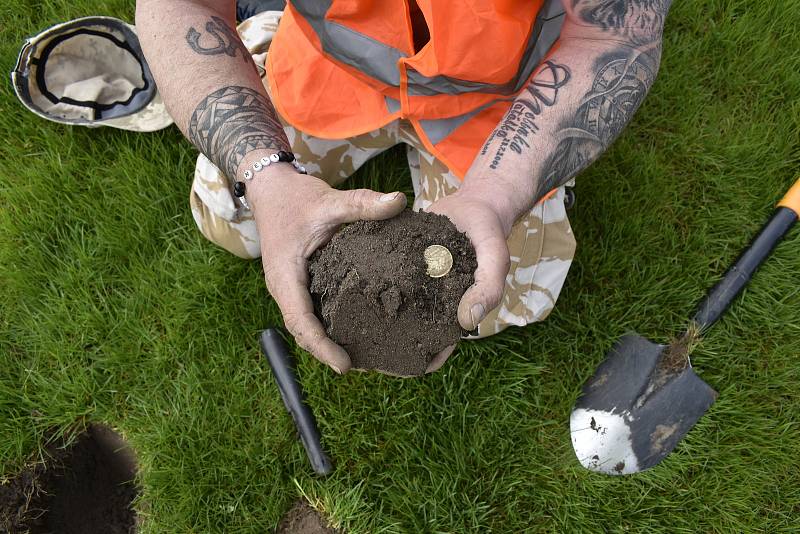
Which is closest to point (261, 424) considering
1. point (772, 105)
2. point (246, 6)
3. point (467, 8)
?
point (467, 8)

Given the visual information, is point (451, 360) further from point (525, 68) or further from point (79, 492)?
point (79, 492)

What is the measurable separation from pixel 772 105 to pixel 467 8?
1952 millimetres

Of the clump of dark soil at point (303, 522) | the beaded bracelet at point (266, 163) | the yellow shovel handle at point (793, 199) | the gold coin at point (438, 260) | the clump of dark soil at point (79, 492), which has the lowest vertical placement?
the clump of dark soil at point (79, 492)

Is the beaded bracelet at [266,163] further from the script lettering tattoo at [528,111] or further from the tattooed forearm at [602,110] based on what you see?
the tattooed forearm at [602,110]

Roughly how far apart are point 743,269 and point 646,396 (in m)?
A: 0.68

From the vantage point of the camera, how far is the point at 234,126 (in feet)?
5.79

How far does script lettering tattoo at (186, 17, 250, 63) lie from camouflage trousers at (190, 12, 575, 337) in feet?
1.29

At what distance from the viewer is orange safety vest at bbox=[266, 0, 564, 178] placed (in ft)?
5.32

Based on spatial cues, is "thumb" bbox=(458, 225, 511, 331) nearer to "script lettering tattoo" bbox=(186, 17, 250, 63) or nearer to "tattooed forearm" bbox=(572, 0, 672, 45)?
"tattooed forearm" bbox=(572, 0, 672, 45)

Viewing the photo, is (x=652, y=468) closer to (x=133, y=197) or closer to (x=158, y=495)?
(x=158, y=495)

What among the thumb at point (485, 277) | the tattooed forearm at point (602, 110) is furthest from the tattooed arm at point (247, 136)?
the tattooed forearm at point (602, 110)


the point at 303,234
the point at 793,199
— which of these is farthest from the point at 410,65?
the point at 793,199

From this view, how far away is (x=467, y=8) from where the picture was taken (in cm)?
155

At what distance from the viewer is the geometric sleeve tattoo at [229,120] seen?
176 centimetres
